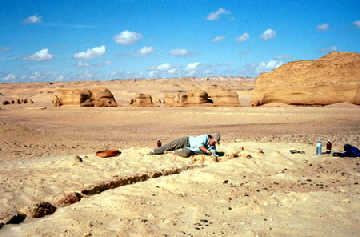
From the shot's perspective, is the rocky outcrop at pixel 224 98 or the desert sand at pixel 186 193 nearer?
the desert sand at pixel 186 193

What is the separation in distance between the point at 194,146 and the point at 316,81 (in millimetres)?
14043

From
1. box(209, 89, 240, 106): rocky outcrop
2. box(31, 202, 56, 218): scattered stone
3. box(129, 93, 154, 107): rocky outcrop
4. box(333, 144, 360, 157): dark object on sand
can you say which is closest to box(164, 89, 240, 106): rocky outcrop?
box(209, 89, 240, 106): rocky outcrop

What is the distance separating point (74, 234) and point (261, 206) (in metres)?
2.47

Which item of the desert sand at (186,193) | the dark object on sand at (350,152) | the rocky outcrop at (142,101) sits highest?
the rocky outcrop at (142,101)

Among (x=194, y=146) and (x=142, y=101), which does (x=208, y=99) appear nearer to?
(x=142, y=101)

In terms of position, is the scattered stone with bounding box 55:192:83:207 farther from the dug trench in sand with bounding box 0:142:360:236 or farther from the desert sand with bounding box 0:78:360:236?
the dug trench in sand with bounding box 0:142:360:236

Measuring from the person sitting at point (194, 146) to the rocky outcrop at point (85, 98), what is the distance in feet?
65.8

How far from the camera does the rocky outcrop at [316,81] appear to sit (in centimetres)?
1845

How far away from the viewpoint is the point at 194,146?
26.0ft

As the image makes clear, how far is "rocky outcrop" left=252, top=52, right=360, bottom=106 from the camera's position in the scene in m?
18.5

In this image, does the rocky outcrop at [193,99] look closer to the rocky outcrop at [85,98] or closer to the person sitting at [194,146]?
the rocky outcrop at [85,98]

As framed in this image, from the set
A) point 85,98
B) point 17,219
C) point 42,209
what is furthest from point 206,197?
point 85,98

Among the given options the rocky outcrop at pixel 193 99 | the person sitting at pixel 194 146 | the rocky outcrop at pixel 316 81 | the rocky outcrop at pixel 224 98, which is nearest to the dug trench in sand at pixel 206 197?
the person sitting at pixel 194 146

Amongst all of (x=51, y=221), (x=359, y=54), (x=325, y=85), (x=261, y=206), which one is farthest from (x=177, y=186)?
(x=359, y=54)
